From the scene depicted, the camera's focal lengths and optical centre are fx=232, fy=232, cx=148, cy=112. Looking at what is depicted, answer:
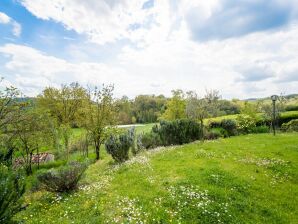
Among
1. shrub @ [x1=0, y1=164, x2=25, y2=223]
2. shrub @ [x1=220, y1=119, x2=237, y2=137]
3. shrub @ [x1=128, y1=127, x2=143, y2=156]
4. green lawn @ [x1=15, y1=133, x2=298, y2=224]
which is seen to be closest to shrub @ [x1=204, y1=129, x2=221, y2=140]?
shrub @ [x1=220, y1=119, x2=237, y2=137]

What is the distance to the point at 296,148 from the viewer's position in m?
16.2

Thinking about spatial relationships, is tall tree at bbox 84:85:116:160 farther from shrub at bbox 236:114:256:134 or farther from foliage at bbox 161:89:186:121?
shrub at bbox 236:114:256:134

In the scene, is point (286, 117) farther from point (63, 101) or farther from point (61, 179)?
point (63, 101)

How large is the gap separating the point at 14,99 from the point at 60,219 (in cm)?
1088

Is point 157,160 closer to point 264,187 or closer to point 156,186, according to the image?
point 156,186

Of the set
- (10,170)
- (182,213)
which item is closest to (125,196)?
(182,213)

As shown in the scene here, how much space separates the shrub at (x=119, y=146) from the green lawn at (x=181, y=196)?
86.1 inches

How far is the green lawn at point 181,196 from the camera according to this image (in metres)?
7.50

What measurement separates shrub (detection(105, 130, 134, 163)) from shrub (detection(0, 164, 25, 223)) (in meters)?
8.58

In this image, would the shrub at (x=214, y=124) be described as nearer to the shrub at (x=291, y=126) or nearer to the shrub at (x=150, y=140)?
the shrub at (x=291, y=126)

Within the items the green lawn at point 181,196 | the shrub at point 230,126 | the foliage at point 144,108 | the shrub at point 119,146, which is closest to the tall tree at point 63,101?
the shrub at point 230,126

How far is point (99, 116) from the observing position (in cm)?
2184

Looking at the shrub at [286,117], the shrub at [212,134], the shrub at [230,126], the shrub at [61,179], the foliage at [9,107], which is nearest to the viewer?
the shrub at [61,179]

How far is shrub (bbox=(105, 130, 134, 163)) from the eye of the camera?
15055 mm
